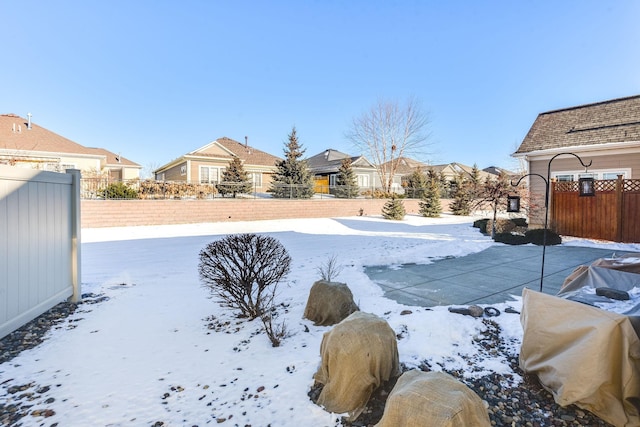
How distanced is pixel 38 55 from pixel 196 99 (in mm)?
8423

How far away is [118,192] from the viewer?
1383 centimetres

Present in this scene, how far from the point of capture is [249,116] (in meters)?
25.9

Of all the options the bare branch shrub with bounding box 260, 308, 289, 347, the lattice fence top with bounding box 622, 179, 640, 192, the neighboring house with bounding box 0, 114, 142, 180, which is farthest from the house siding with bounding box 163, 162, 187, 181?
the lattice fence top with bounding box 622, 179, 640, 192

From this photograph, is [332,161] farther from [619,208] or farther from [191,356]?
[191,356]

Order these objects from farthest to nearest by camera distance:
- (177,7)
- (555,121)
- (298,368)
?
1. (555,121)
2. (177,7)
3. (298,368)

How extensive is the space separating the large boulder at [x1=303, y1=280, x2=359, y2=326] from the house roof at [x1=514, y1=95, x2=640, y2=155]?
11.8 metres

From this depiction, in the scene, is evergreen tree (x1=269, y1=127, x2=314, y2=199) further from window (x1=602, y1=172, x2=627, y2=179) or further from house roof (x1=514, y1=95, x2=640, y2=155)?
window (x1=602, y1=172, x2=627, y2=179)

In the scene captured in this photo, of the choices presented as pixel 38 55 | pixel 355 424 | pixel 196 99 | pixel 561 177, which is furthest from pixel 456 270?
pixel 196 99

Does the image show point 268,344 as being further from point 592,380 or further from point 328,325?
point 592,380

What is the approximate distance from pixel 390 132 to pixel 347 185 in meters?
6.95

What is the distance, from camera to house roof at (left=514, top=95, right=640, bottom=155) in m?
10.7

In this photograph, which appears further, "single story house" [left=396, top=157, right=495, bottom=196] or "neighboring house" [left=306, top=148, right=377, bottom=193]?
"single story house" [left=396, top=157, right=495, bottom=196]

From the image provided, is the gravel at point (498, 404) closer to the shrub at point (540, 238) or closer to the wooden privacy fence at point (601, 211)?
the shrub at point (540, 238)

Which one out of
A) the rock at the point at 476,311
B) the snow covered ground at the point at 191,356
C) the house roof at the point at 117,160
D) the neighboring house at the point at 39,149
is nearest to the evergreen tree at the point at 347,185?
the neighboring house at the point at 39,149
